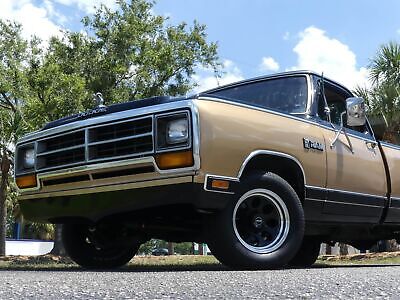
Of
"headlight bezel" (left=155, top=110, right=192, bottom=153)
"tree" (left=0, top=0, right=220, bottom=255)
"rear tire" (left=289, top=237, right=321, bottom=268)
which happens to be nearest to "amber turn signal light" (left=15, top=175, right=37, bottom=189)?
"headlight bezel" (left=155, top=110, right=192, bottom=153)

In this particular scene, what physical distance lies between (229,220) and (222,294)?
149 cm

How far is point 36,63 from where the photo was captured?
1681 centimetres

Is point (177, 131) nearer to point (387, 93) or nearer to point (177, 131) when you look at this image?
point (177, 131)

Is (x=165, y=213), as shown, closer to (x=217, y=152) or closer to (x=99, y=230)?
(x=217, y=152)

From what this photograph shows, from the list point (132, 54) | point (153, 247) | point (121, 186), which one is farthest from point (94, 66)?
point (153, 247)

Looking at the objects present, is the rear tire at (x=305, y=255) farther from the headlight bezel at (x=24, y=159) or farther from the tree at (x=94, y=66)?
the tree at (x=94, y=66)

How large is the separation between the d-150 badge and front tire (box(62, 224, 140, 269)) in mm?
1999

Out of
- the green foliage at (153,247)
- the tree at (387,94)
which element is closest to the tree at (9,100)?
the green foliage at (153,247)

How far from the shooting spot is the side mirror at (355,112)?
559 centimetres

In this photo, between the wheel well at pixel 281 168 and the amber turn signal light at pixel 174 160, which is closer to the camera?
the amber turn signal light at pixel 174 160

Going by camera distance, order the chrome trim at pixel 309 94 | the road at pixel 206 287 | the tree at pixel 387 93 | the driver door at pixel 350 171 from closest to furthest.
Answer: the road at pixel 206 287 → the driver door at pixel 350 171 → the chrome trim at pixel 309 94 → the tree at pixel 387 93

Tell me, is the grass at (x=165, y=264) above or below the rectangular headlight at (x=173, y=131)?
below

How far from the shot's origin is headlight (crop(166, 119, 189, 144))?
4312 millimetres

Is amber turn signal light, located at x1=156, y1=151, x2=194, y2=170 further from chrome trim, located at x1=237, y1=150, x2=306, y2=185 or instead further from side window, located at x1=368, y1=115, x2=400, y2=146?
side window, located at x1=368, y1=115, x2=400, y2=146
